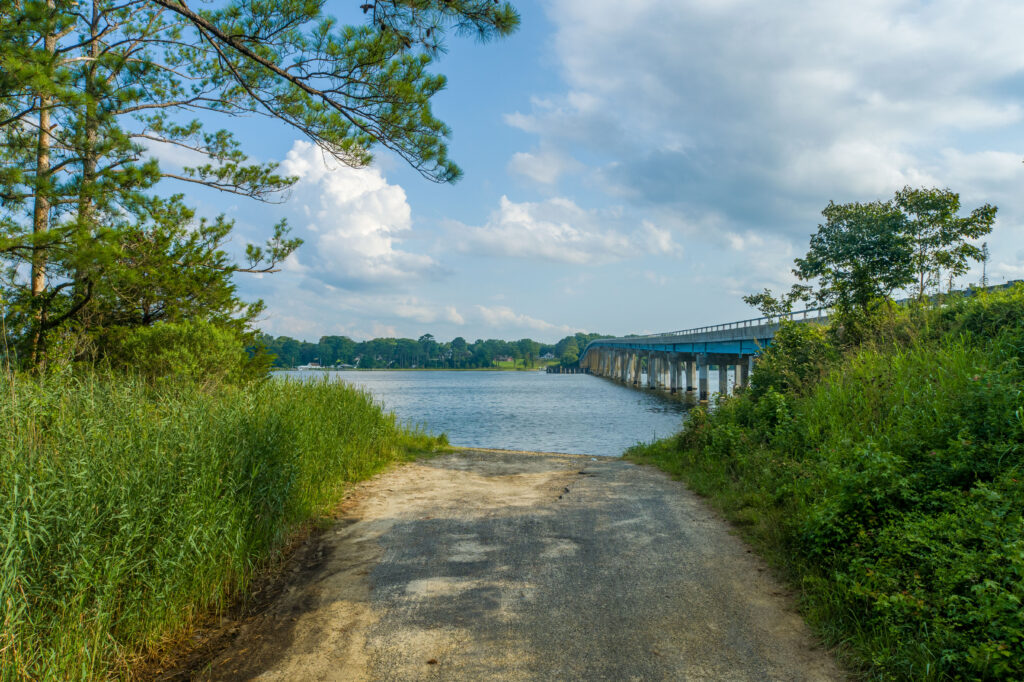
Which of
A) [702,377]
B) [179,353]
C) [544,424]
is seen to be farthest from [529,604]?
[702,377]

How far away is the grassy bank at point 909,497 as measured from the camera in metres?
3.55

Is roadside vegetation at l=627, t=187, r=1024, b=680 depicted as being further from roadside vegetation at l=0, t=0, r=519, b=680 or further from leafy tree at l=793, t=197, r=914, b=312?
leafy tree at l=793, t=197, r=914, b=312

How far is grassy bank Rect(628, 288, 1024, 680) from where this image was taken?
3.55 m

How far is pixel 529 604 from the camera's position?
4781 millimetres

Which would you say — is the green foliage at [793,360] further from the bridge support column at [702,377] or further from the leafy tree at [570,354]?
the leafy tree at [570,354]

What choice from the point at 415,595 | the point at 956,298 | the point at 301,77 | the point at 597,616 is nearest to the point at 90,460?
the point at 415,595

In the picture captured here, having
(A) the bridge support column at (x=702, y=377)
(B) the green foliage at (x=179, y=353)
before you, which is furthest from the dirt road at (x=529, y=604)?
(A) the bridge support column at (x=702, y=377)

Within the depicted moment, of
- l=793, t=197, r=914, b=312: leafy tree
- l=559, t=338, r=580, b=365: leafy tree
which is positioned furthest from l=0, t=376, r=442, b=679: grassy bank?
l=559, t=338, r=580, b=365: leafy tree

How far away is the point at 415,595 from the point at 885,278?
1170 inches

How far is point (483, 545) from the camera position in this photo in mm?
6188

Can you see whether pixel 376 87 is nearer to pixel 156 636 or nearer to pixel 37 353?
pixel 156 636

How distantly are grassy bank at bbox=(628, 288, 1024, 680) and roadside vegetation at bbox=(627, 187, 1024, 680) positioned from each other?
14 millimetres

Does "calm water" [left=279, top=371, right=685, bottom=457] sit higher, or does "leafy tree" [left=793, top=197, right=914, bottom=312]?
"leafy tree" [left=793, top=197, right=914, bottom=312]

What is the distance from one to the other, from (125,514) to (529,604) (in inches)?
119
